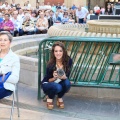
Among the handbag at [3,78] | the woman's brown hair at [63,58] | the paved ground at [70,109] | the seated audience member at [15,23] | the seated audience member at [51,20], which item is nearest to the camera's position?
the handbag at [3,78]

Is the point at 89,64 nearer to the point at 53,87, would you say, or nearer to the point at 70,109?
the point at 70,109

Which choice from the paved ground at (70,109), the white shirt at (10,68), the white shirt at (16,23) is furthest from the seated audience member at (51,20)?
the white shirt at (10,68)

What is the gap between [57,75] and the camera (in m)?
6.81

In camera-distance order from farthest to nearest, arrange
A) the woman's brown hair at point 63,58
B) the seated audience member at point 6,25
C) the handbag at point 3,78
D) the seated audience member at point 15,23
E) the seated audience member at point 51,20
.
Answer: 1. the seated audience member at point 51,20
2. the seated audience member at point 15,23
3. the seated audience member at point 6,25
4. the woman's brown hair at point 63,58
5. the handbag at point 3,78

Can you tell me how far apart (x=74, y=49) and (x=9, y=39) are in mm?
1443

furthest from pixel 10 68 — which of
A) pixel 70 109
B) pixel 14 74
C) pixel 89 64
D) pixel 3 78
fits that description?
pixel 89 64

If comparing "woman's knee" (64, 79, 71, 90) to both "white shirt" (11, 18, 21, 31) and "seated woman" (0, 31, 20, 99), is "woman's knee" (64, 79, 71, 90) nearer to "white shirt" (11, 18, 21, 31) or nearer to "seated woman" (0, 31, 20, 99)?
"seated woman" (0, 31, 20, 99)

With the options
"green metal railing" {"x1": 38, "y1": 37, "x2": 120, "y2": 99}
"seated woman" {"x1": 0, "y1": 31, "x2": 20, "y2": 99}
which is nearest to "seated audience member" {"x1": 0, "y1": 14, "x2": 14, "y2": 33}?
"green metal railing" {"x1": 38, "y1": 37, "x2": 120, "y2": 99}

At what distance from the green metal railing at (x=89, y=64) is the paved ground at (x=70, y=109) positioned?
1.09 ft

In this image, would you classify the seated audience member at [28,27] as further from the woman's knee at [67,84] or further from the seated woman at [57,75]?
the woman's knee at [67,84]

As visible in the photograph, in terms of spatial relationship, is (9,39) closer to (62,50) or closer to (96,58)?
(62,50)

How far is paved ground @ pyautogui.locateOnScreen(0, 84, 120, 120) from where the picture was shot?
6.74 meters

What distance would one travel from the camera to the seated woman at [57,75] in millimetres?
6809

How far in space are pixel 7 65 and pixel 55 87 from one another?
0.92 m
